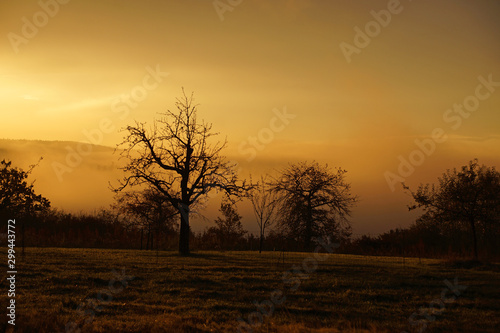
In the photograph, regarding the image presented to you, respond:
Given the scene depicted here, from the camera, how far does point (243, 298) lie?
56.5ft

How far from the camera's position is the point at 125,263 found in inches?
1064

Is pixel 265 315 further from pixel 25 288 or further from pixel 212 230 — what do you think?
pixel 212 230

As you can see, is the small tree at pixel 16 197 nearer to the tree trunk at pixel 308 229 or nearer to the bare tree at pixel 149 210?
the bare tree at pixel 149 210

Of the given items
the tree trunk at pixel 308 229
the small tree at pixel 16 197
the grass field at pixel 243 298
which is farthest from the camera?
the tree trunk at pixel 308 229

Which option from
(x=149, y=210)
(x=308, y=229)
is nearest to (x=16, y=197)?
(x=149, y=210)

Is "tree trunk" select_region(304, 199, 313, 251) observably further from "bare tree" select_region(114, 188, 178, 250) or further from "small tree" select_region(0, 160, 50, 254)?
"small tree" select_region(0, 160, 50, 254)

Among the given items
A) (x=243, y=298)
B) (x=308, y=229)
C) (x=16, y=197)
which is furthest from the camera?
(x=308, y=229)

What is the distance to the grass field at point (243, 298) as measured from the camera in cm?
1317

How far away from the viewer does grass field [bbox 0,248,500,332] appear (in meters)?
13.2

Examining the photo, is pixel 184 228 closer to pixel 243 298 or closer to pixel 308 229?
pixel 308 229

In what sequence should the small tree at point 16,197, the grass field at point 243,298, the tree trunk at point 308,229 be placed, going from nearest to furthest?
1. the grass field at point 243,298
2. the small tree at point 16,197
3. the tree trunk at point 308,229

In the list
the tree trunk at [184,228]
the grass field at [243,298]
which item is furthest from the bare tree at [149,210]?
the grass field at [243,298]

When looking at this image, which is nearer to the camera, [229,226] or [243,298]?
[243,298]

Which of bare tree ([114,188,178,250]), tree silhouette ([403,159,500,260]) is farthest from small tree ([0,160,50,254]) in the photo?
tree silhouette ([403,159,500,260])
